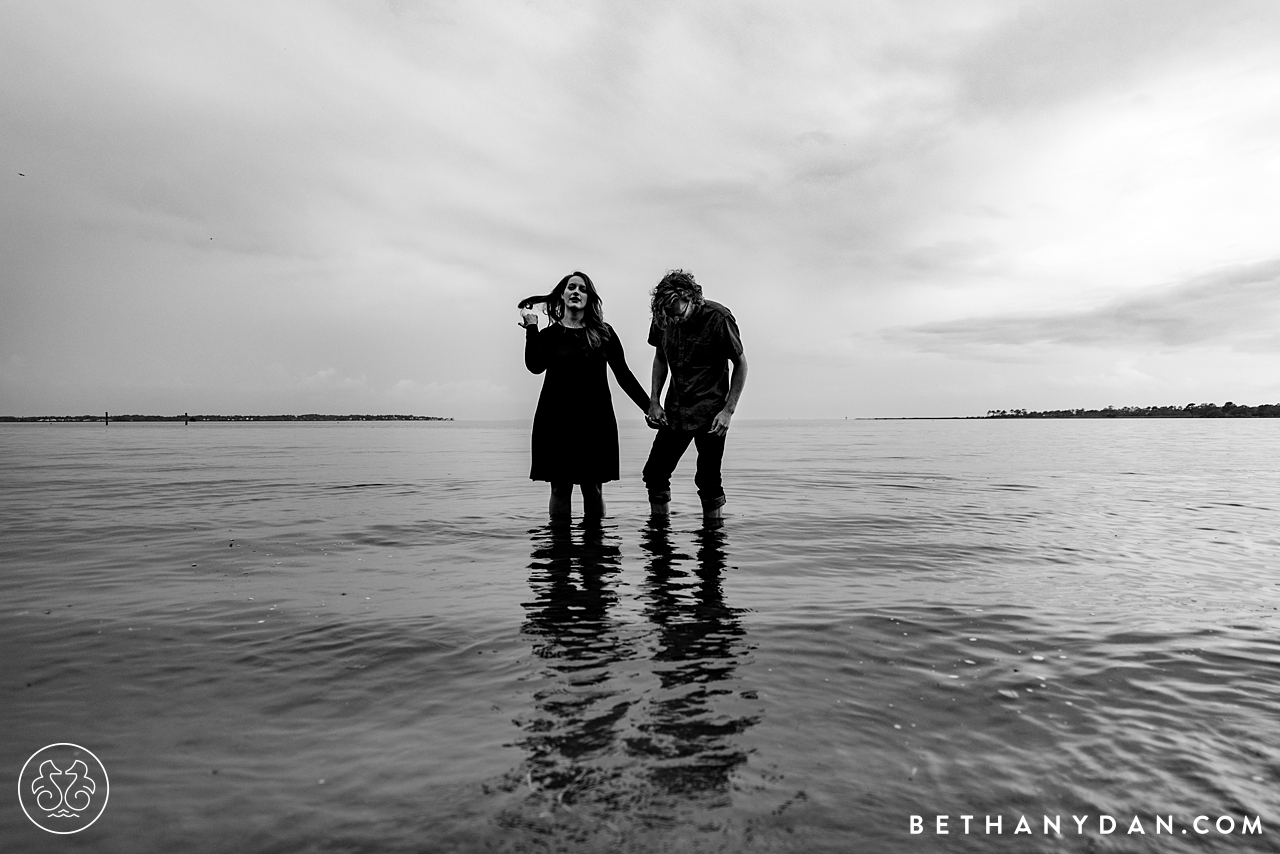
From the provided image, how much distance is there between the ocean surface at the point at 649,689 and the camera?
2.42 m

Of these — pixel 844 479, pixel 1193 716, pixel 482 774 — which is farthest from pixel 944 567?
pixel 844 479

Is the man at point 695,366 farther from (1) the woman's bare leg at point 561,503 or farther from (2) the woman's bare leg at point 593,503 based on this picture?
(1) the woman's bare leg at point 561,503

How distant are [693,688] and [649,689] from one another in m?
0.21

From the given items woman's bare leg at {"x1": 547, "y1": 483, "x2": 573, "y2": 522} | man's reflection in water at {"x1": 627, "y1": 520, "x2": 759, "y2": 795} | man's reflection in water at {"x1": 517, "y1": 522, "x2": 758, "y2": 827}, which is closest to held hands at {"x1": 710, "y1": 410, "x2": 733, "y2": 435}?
woman's bare leg at {"x1": 547, "y1": 483, "x2": 573, "y2": 522}

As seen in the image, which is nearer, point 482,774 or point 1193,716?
point 482,774

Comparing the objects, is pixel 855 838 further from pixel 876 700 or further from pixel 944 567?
pixel 944 567

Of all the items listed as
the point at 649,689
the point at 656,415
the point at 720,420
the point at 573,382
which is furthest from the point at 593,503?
the point at 649,689

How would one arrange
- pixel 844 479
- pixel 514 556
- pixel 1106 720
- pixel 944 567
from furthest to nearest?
pixel 844 479, pixel 514 556, pixel 944 567, pixel 1106 720

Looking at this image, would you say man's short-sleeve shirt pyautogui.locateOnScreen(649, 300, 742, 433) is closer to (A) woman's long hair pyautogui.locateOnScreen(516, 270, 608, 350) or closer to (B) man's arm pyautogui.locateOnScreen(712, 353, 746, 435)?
(B) man's arm pyautogui.locateOnScreen(712, 353, 746, 435)

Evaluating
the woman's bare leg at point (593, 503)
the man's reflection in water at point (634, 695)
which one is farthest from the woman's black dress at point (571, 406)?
the man's reflection in water at point (634, 695)

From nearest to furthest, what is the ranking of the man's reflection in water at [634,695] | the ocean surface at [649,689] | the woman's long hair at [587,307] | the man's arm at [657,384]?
the ocean surface at [649,689], the man's reflection in water at [634,695], the woman's long hair at [587,307], the man's arm at [657,384]

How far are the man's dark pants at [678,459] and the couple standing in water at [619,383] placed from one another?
1 cm

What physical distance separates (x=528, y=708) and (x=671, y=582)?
9.10 ft

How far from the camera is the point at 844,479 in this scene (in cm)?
1738
